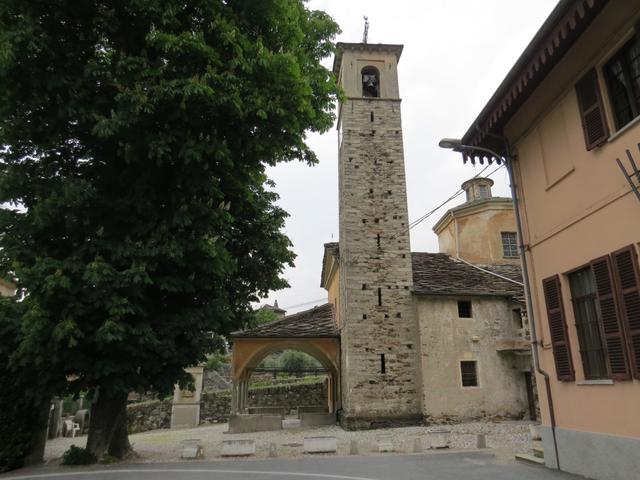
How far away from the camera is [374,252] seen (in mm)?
17984

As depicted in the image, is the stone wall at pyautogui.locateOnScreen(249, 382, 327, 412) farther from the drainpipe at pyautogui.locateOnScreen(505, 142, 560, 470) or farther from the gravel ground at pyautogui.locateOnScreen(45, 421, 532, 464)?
the drainpipe at pyautogui.locateOnScreen(505, 142, 560, 470)

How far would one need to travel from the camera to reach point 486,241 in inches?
901

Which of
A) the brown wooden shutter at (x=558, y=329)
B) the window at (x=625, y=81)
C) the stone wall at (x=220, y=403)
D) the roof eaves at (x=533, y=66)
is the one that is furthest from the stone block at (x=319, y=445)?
the stone wall at (x=220, y=403)

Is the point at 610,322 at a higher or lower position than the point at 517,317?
lower

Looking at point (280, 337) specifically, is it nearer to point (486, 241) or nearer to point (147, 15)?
point (486, 241)

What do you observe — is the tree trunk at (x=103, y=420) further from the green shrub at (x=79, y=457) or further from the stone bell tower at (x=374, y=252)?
the stone bell tower at (x=374, y=252)

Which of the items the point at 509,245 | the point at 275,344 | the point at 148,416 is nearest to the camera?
the point at 275,344

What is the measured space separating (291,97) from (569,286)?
222 inches

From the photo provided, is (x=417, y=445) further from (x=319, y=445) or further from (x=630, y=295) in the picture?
(x=630, y=295)

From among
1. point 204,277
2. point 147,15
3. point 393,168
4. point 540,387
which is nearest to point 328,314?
point 393,168

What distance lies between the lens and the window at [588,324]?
6562 mm

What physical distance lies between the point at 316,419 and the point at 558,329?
13.7 m

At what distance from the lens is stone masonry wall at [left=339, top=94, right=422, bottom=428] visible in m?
16.6

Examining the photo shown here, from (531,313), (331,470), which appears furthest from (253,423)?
(531,313)
